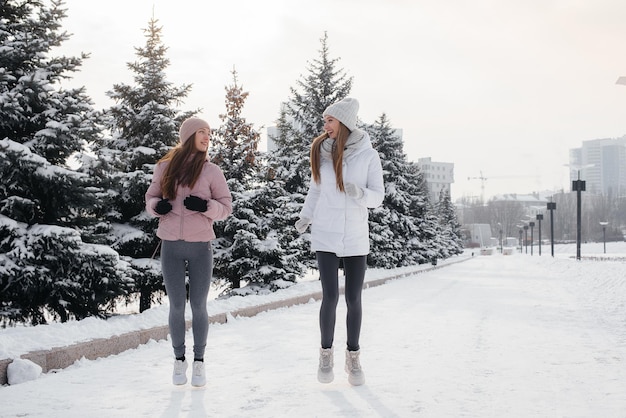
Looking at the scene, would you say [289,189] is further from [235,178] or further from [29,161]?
[29,161]

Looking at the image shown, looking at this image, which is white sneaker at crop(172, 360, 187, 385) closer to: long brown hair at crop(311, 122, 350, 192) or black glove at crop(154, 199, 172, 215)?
black glove at crop(154, 199, 172, 215)

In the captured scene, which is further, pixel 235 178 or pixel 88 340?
pixel 235 178

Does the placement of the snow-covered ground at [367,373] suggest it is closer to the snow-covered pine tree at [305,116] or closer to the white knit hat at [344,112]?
the white knit hat at [344,112]

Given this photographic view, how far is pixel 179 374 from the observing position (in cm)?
450

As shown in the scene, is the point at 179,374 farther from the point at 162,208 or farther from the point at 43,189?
the point at 43,189

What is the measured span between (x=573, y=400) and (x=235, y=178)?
38.9 feet

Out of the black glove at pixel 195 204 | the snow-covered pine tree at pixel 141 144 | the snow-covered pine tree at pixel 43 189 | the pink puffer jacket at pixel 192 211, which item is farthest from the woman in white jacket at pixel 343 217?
the snow-covered pine tree at pixel 141 144

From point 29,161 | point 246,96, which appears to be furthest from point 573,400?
point 246,96

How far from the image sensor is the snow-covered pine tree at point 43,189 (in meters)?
8.74

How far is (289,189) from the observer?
20.1m

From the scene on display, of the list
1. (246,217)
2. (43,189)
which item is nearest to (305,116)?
(246,217)

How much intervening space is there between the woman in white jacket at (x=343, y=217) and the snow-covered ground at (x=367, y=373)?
0.36m

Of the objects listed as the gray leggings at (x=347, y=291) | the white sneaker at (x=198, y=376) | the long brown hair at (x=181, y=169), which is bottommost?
the white sneaker at (x=198, y=376)

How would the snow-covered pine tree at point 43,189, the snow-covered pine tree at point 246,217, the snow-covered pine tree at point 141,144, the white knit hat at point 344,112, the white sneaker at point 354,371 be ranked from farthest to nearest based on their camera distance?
1. the snow-covered pine tree at point 246,217
2. the snow-covered pine tree at point 141,144
3. the snow-covered pine tree at point 43,189
4. the white knit hat at point 344,112
5. the white sneaker at point 354,371
